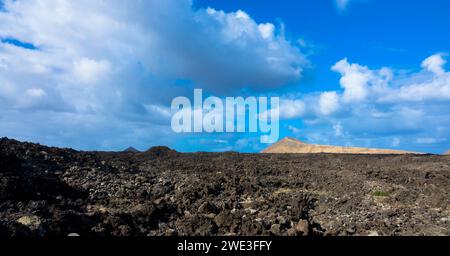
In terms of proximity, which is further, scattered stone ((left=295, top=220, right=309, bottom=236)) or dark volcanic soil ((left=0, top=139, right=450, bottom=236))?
dark volcanic soil ((left=0, top=139, right=450, bottom=236))

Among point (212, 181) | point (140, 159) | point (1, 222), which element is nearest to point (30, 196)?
point (1, 222)

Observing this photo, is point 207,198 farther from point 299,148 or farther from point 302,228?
point 299,148

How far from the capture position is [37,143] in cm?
2347

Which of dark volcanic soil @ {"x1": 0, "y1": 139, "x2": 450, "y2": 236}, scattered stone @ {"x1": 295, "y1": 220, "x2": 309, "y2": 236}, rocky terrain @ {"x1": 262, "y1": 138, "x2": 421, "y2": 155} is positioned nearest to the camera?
scattered stone @ {"x1": 295, "y1": 220, "x2": 309, "y2": 236}

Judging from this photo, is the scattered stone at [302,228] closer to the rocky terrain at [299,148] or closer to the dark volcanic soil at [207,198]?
the dark volcanic soil at [207,198]

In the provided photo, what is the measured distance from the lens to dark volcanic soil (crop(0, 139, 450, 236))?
44.8 feet

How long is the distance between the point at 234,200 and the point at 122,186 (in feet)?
16.1

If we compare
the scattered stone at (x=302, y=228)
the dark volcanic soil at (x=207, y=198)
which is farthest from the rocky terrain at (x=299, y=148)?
the scattered stone at (x=302, y=228)

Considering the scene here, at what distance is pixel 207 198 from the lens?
1709 centimetres

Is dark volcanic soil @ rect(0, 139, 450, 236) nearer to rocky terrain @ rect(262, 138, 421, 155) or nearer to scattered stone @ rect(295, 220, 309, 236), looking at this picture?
scattered stone @ rect(295, 220, 309, 236)

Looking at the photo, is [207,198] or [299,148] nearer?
[207,198]

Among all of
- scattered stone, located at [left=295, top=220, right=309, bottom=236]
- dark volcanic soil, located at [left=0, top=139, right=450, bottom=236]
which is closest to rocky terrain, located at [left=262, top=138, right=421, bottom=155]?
dark volcanic soil, located at [left=0, top=139, right=450, bottom=236]

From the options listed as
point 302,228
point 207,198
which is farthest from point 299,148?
point 302,228
